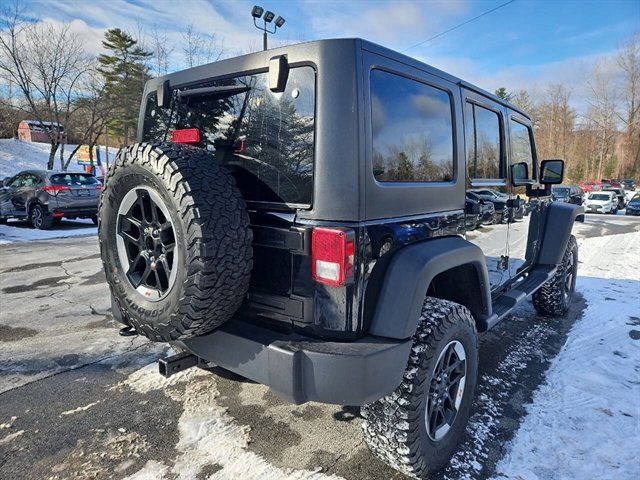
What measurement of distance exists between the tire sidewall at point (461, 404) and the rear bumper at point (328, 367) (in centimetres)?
25

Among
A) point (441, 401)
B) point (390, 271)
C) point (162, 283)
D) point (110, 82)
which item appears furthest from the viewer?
point (110, 82)

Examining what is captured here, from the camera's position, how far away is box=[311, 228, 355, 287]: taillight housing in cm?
178

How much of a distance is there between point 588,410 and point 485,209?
5.08 feet

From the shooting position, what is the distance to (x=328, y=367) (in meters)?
1.78

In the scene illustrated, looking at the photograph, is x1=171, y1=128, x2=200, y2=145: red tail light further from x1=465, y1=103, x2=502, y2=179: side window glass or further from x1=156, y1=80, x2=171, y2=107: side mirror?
x1=465, y1=103, x2=502, y2=179: side window glass

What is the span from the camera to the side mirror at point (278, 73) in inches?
77.0

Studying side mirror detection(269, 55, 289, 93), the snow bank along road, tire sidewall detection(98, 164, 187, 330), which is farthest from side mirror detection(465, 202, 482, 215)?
tire sidewall detection(98, 164, 187, 330)

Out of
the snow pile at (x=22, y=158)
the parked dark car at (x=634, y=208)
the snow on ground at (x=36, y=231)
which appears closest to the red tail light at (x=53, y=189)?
the snow on ground at (x=36, y=231)

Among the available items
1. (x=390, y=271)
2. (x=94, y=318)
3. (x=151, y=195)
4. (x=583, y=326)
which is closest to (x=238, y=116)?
(x=151, y=195)

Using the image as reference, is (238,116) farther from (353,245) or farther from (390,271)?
(390,271)

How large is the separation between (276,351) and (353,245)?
1.93 ft

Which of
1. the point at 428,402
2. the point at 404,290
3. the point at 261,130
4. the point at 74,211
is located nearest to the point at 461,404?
the point at 428,402

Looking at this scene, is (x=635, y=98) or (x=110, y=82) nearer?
(x=110, y=82)

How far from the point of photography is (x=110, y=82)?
2662 centimetres
